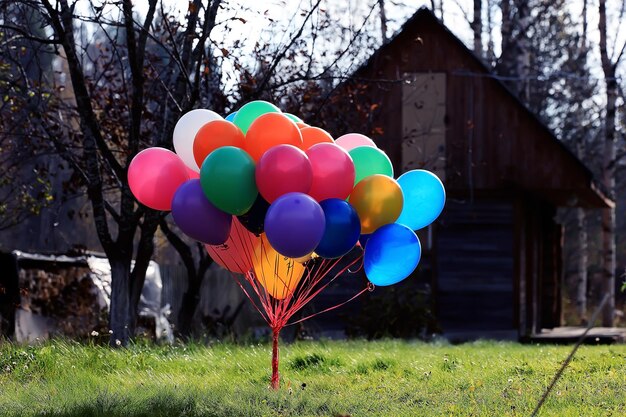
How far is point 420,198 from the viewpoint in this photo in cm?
786

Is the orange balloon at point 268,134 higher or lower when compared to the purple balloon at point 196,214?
higher

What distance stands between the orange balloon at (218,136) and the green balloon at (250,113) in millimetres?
353

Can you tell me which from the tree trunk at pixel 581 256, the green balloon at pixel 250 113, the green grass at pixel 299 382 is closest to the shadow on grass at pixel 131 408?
the green grass at pixel 299 382

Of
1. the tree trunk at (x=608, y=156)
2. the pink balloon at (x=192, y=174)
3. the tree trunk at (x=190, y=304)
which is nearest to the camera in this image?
Result: the pink balloon at (x=192, y=174)

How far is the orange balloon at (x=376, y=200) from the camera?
7.34 meters

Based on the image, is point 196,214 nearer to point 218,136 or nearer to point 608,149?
point 218,136

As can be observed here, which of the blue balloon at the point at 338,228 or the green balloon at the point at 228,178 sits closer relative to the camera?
the green balloon at the point at 228,178

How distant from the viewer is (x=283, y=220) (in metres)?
6.63

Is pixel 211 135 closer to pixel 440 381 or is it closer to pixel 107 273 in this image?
pixel 440 381

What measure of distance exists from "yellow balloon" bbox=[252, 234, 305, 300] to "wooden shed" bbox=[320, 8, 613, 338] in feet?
34.1

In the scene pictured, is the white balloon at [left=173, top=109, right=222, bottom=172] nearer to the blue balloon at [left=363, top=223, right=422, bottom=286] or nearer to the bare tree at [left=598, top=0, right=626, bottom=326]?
the blue balloon at [left=363, top=223, right=422, bottom=286]

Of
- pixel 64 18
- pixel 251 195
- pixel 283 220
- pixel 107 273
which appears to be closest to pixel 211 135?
pixel 251 195

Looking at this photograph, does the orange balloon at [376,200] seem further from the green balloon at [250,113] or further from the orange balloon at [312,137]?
the green balloon at [250,113]

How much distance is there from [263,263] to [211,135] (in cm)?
148
